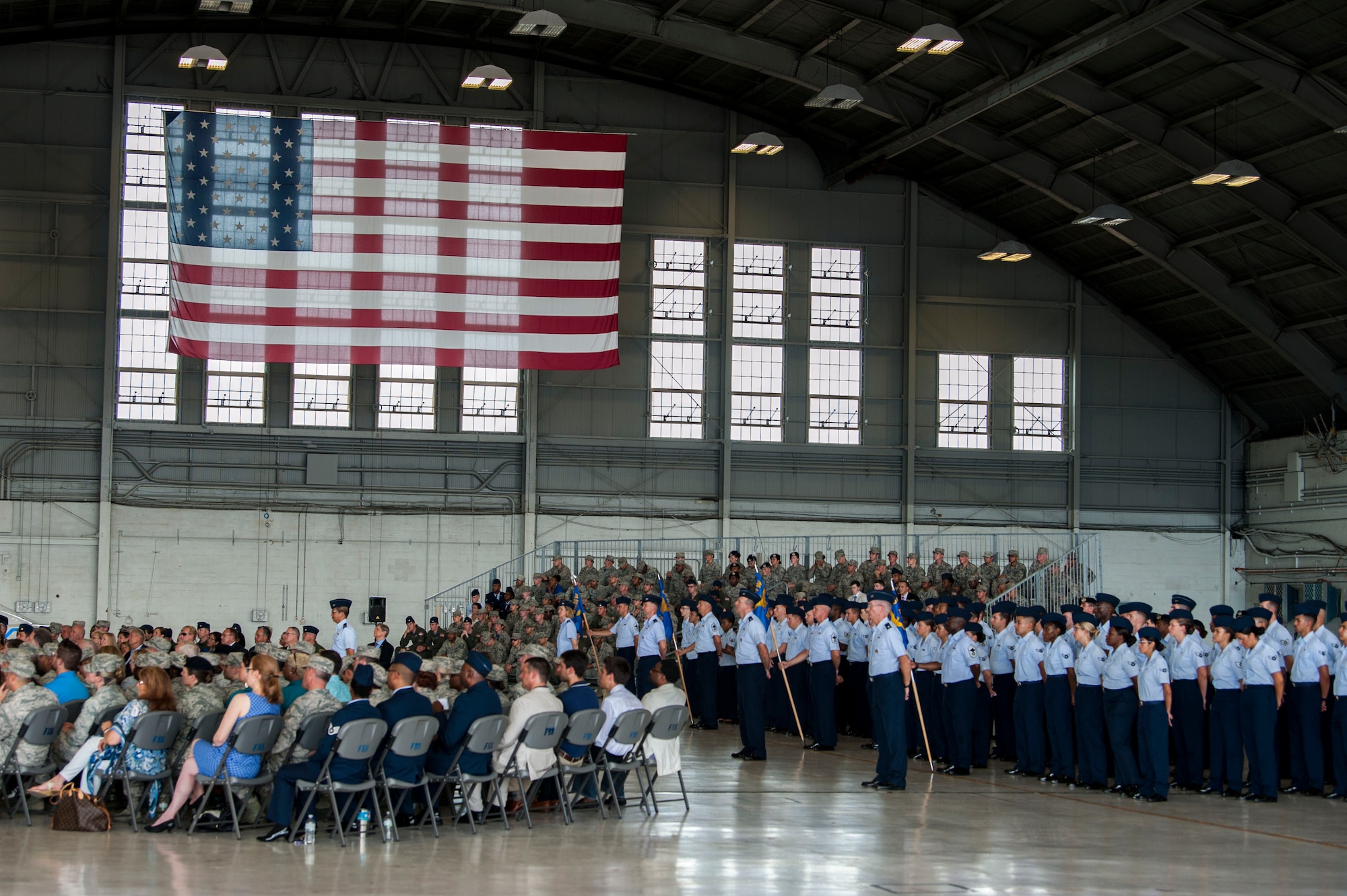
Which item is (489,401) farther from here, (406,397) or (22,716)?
(22,716)

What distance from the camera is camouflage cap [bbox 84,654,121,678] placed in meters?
11.6

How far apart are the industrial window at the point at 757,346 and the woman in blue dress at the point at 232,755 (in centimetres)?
2375

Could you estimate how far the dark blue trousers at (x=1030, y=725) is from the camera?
14.7 metres

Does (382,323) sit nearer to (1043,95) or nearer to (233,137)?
(233,137)

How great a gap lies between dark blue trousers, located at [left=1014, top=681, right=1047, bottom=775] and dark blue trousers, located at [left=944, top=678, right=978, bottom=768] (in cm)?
49

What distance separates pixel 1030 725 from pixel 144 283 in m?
23.6

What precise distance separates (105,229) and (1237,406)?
91.1ft

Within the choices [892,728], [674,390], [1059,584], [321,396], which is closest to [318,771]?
[892,728]

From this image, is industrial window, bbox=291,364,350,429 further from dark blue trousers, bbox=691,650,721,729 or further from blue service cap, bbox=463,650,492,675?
blue service cap, bbox=463,650,492,675

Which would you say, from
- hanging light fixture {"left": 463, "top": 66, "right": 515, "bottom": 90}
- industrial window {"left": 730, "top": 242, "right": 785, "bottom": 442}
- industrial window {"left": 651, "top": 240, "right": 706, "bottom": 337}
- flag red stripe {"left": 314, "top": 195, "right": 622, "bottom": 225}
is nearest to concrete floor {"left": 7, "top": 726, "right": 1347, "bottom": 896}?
hanging light fixture {"left": 463, "top": 66, "right": 515, "bottom": 90}

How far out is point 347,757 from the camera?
31.9 ft

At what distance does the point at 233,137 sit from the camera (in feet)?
98.6

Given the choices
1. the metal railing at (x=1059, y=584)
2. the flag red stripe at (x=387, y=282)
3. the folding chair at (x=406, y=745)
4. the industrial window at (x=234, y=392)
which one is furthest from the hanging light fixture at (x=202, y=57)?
the folding chair at (x=406, y=745)

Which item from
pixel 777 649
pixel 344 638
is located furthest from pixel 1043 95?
pixel 344 638
